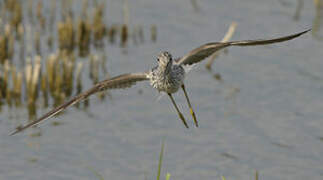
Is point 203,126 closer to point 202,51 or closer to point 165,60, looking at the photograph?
point 202,51

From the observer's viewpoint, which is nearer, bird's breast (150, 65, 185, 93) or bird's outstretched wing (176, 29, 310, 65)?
bird's outstretched wing (176, 29, 310, 65)

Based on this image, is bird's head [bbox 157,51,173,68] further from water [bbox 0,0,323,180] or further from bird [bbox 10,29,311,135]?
water [bbox 0,0,323,180]

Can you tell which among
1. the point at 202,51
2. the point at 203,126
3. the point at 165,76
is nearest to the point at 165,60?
the point at 165,76

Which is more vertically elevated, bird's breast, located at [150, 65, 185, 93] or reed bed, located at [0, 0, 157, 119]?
reed bed, located at [0, 0, 157, 119]

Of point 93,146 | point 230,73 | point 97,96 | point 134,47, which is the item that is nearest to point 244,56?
point 230,73

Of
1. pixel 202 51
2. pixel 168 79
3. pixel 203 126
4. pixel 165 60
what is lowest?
pixel 203 126

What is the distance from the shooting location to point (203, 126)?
11328 millimetres

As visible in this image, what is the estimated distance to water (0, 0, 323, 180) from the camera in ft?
33.3

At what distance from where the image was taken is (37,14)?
1538cm

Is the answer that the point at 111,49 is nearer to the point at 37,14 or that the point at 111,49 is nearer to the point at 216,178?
the point at 37,14

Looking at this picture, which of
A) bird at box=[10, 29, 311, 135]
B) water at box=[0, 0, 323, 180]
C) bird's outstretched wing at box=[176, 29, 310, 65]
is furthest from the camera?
water at box=[0, 0, 323, 180]

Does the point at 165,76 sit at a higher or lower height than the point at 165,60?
lower

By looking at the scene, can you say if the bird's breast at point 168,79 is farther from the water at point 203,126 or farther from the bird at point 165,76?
the water at point 203,126

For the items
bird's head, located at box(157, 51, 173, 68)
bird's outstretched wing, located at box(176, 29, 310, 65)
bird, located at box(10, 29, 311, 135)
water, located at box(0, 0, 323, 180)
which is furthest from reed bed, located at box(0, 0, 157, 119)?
bird's head, located at box(157, 51, 173, 68)
